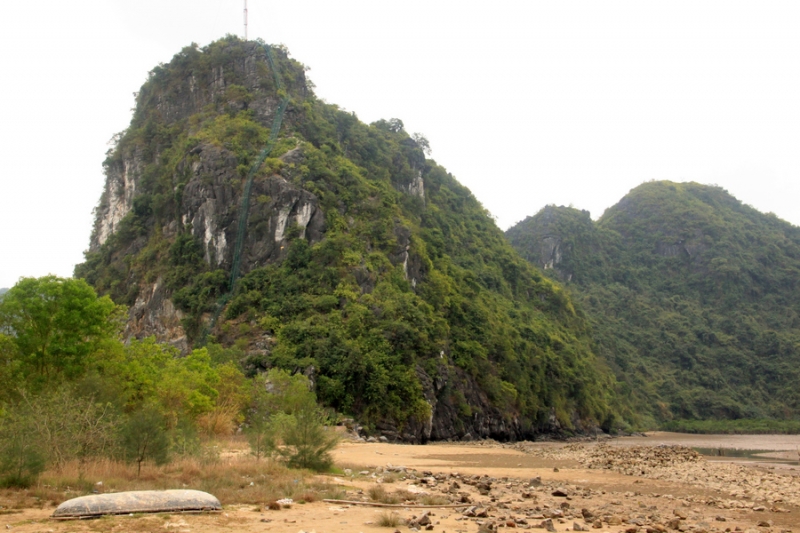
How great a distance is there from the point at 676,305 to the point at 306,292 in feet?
337

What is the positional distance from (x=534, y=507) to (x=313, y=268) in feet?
139

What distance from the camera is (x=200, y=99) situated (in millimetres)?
73250

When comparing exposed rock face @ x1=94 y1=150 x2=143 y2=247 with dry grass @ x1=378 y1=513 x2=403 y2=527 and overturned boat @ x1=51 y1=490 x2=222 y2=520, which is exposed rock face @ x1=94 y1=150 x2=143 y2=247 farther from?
dry grass @ x1=378 y1=513 x2=403 y2=527

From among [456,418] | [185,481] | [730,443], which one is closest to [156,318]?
[456,418]

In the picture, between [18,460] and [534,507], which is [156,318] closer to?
[18,460]

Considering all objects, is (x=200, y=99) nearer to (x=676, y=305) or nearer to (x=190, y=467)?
(x=190, y=467)

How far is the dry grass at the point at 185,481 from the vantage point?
1166 cm

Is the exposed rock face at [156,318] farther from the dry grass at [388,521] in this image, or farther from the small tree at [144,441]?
the dry grass at [388,521]

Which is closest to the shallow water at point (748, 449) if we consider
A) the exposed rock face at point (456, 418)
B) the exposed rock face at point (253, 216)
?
the exposed rock face at point (456, 418)

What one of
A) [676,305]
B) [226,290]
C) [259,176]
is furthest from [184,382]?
[676,305]

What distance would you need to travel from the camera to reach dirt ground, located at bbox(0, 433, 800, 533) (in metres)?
10.1

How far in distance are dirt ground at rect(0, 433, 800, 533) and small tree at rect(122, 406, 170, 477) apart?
14.0 feet

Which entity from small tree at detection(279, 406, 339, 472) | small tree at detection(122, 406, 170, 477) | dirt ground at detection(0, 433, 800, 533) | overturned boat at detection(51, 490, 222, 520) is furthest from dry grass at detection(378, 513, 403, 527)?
small tree at detection(279, 406, 339, 472)

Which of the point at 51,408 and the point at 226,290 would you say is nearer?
the point at 51,408
